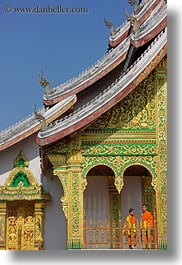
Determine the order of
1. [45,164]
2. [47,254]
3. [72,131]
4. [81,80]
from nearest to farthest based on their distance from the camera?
[47,254], [72,131], [45,164], [81,80]

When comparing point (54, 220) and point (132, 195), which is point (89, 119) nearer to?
point (132, 195)

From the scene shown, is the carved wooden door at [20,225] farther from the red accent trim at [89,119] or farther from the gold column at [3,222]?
the red accent trim at [89,119]

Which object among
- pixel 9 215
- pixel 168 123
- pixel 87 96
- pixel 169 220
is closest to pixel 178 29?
pixel 168 123

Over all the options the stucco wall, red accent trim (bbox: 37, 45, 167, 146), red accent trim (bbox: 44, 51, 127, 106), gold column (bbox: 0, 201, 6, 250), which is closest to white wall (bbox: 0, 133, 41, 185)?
gold column (bbox: 0, 201, 6, 250)

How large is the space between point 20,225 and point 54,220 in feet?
1.56

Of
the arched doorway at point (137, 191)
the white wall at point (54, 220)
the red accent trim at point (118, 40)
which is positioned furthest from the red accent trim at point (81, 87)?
the arched doorway at point (137, 191)

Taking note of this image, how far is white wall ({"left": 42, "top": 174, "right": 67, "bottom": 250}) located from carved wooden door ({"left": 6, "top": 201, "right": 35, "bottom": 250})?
21 centimetres

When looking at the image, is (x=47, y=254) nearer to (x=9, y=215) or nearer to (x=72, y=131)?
(x=72, y=131)

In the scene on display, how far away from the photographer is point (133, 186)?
902cm

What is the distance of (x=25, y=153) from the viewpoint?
30.8ft

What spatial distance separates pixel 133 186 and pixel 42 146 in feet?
6.32

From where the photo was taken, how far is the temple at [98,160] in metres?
7.58

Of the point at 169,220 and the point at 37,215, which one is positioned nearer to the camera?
the point at 169,220

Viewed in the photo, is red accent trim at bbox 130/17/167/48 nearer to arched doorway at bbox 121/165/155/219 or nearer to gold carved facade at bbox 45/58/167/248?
gold carved facade at bbox 45/58/167/248
